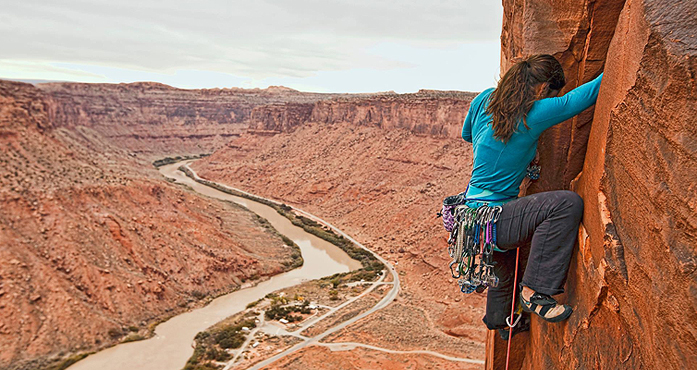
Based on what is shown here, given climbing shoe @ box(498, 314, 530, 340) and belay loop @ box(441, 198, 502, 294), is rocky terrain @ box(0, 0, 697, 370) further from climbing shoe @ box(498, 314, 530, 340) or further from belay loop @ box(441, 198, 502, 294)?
belay loop @ box(441, 198, 502, 294)

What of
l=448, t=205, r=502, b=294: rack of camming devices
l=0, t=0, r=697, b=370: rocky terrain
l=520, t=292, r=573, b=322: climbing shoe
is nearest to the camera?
l=0, t=0, r=697, b=370: rocky terrain

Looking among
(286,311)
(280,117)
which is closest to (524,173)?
(286,311)

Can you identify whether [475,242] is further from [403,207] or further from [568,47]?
[403,207]

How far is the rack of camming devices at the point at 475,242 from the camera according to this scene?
4.16 m

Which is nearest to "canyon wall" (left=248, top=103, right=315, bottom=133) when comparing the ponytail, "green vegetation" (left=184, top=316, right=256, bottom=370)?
"green vegetation" (left=184, top=316, right=256, bottom=370)

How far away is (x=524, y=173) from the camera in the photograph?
169 inches

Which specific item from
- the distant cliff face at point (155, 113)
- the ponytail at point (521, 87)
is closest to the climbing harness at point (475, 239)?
the ponytail at point (521, 87)

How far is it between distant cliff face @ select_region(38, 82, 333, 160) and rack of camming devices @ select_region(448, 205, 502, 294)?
7645 cm

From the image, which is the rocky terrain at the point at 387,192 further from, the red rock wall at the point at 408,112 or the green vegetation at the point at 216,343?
the green vegetation at the point at 216,343

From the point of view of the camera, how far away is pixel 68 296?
21.3m

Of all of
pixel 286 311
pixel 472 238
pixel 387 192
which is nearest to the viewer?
pixel 472 238

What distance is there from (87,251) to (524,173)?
24517mm

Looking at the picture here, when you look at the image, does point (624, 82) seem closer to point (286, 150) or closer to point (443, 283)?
point (443, 283)

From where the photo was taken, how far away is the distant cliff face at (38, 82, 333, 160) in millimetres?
78938
